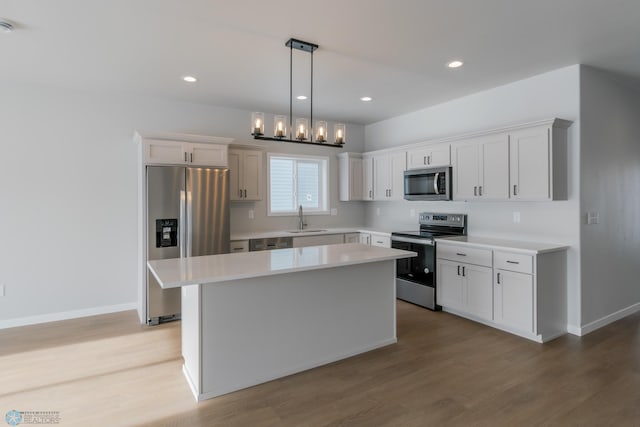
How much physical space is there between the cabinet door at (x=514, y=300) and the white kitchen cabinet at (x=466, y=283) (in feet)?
0.30

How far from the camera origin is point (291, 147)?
5.54 metres

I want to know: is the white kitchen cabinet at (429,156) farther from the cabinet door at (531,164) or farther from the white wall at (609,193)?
the white wall at (609,193)

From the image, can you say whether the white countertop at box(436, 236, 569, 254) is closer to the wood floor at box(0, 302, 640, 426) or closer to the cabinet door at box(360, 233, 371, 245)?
the wood floor at box(0, 302, 640, 426)

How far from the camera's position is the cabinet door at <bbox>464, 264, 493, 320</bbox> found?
3.76 m

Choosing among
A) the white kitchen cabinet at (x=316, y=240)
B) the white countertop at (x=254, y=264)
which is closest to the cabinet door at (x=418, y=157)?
the white kitchen cabinet at (x=316, y=240)

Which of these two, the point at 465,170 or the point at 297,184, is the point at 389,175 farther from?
the point at 297,184

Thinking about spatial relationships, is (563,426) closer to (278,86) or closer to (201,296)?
(201,296)

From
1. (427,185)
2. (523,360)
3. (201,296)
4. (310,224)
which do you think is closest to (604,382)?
(523,360)

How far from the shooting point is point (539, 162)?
3.52 metres

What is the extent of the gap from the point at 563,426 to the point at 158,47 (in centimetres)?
407

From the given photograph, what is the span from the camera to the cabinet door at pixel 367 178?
581 cm

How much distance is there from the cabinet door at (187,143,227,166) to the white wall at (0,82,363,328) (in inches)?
25.7

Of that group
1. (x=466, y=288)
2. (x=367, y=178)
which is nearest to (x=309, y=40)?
(x=466, y=288)

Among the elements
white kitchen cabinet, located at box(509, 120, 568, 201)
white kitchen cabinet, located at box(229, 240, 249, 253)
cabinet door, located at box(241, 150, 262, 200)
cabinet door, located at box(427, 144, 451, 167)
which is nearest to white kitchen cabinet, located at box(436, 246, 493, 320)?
white kitchen cabinet, located at box(509, 120, 568, 201)
